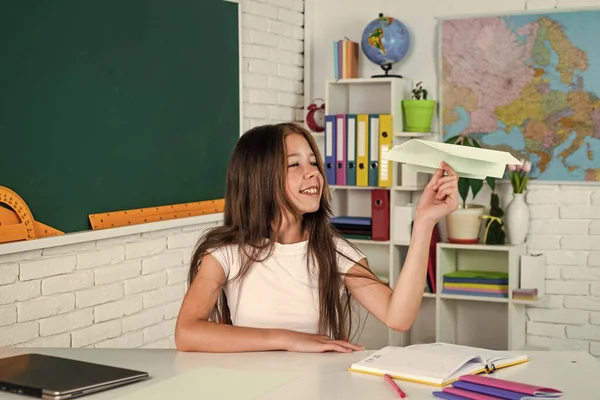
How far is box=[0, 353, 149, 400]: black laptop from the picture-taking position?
4.79 feet

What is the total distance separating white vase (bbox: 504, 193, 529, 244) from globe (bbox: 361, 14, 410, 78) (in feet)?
3.01

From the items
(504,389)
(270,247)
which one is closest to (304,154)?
(270,247)

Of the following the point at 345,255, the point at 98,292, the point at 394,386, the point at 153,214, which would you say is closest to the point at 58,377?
the point at 394,386

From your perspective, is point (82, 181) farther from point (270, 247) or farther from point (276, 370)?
point (276, 370)

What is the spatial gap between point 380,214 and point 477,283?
1.98 feet

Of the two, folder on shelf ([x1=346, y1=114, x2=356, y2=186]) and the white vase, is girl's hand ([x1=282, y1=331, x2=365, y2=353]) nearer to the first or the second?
the white vase

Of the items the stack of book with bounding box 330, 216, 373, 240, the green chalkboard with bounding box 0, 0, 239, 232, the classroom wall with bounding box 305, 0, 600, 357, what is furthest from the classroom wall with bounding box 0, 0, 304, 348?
the classroom wall with bounding box 305, 0, 600, 357

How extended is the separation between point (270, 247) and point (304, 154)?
260mm

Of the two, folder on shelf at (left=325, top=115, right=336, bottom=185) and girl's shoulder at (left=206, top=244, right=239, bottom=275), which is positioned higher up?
folder on shelf at (left=325, top=115, right=336, bottom=185)

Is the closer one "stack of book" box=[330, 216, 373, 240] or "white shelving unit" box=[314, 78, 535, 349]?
"white shelving unit" box=[314, 78, 535, 349]

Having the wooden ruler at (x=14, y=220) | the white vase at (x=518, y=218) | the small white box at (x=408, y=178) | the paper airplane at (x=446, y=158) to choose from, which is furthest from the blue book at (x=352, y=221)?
the paper airplane at (x=446, y=158)

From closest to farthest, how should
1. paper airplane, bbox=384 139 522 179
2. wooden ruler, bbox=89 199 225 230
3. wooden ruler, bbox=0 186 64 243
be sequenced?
1. paper airplane, bbox=384 139 522 179
2. wooden ruler, bbox=0 186 64 243
3. wooden ruler, bbox=89 199 225 230

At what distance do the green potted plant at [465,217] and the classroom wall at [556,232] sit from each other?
0.23 metres

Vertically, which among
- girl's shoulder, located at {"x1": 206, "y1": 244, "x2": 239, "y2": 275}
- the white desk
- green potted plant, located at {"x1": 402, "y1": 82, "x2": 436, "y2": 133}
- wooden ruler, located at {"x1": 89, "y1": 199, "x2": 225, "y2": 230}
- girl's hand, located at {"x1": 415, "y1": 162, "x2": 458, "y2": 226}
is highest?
green potted plant, located at {"x1": 402, "y1": 82, "x2": 436, "y2": 133}
